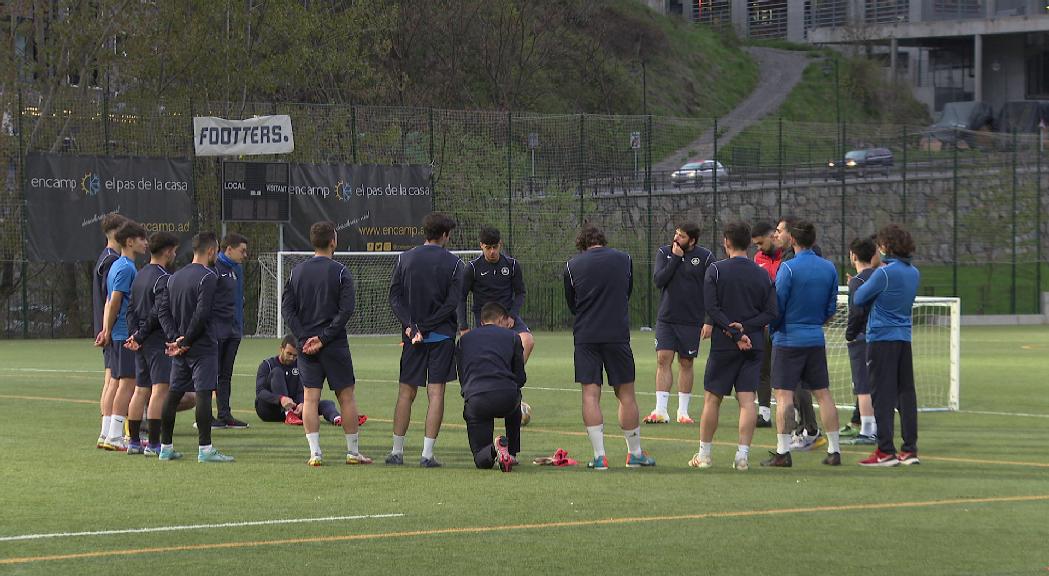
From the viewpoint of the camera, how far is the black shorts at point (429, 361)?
462 inches

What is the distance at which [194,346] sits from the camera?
1177 cm

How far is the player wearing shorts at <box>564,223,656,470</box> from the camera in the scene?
11.5m

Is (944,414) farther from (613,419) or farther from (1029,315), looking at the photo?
(1029,315)

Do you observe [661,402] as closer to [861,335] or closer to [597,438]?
[861,335]

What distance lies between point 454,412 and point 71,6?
20.4m

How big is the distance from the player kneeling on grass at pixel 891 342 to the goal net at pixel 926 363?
265cm

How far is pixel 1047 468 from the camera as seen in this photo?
11.7 meters

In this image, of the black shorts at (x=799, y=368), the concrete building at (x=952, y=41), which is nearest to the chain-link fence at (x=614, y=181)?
the black shorts at (x=799, y=368)

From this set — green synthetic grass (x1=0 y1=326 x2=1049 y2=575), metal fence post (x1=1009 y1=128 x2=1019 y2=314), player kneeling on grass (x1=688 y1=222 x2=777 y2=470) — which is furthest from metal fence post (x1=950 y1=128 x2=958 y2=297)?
player kneeling on grass (x1=688 y1=222 x2=777 y2=470)

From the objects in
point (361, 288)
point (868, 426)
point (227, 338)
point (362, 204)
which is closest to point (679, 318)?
point (868, 426)

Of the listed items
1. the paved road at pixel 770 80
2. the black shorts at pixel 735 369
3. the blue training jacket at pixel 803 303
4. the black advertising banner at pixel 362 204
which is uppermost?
the paved road at pixel 770 80

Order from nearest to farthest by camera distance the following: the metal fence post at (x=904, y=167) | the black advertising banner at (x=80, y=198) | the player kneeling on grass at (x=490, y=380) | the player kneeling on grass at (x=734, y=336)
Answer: the player kneeling on grass at (x=490, y=380), the player kneeling on grass at (x=734, y=336), the black advertising banner at (x=80, y=198), the metal fence post at (x=904, y=167)

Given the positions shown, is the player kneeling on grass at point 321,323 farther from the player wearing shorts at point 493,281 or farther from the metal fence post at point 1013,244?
the metal fence post at point 1013,244

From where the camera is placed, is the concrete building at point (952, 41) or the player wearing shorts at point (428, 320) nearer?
the player wearing shorts at point (428, 320)
